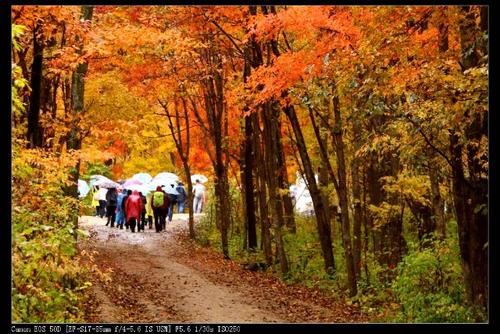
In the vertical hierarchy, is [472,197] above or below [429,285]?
above

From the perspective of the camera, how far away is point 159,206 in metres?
Result: 23.6

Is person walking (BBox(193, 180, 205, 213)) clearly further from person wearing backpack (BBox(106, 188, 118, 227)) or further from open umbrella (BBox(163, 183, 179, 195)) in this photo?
person wearing backpack (BBox(106, 188, 118, 227))

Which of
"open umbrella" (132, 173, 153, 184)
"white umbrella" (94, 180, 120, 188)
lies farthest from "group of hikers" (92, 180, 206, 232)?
"open umbrella" (132, 173, 153, 184)

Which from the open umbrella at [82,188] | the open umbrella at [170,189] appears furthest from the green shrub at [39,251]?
the open umbrella at [82,188]

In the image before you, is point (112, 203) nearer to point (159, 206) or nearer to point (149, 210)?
point (149, 210)

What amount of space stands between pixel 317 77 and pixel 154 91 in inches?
360

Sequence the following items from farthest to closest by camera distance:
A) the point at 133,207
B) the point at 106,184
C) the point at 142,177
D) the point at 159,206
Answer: the point at 142,177, the point at 106,184, the point at 159,206, the point at 133,207

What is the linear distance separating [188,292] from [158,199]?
10056 millimetres

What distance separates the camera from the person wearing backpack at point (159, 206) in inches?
919

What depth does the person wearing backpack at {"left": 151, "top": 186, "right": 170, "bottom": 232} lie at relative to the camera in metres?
23.3

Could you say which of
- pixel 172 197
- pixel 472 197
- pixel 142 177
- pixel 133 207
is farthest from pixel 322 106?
pixel 142 177

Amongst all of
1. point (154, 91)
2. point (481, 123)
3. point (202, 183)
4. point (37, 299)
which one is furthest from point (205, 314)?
point (202, 183)
